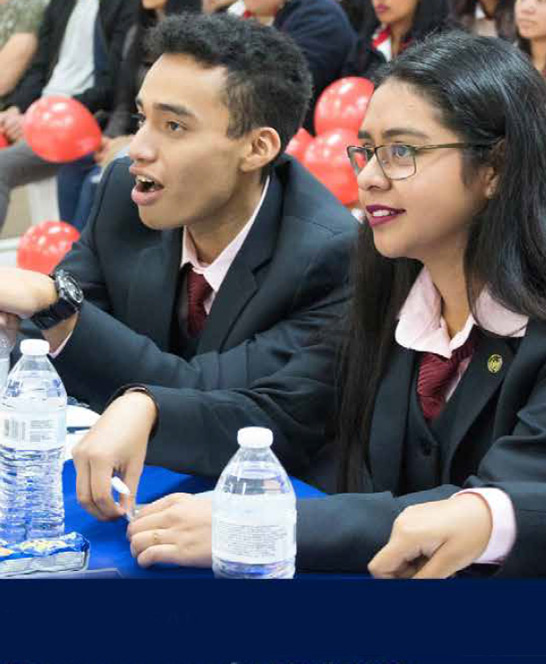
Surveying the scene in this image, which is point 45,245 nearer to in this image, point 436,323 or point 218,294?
point 218,294

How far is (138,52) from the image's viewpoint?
5.06m

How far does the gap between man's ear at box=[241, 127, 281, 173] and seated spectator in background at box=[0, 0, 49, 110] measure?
139 inches

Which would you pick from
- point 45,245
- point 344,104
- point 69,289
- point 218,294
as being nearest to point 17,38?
point 45,245

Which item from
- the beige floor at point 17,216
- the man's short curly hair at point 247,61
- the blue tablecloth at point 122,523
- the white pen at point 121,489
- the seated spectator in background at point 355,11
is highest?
the seated spectator in background at point 355,11

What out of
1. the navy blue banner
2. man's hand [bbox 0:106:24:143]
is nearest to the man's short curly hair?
the navy blue banner

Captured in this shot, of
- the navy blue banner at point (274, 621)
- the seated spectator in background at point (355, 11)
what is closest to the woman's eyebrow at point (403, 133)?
the navy blue banner at point (274, 621)

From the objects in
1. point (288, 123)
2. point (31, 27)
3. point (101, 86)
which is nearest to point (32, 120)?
point (101, 86)

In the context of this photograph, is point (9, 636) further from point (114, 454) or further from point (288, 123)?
point (288, 123)

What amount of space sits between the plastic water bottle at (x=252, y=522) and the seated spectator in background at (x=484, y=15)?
3289 millimetres

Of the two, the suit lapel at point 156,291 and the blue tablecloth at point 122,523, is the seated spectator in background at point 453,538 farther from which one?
the suit lapel at point 156,291

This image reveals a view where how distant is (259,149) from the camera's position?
236 centimetres

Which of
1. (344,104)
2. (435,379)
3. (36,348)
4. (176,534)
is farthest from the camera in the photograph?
(344,104)

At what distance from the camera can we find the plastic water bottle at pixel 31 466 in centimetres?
158

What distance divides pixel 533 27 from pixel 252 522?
3073 millimetres
